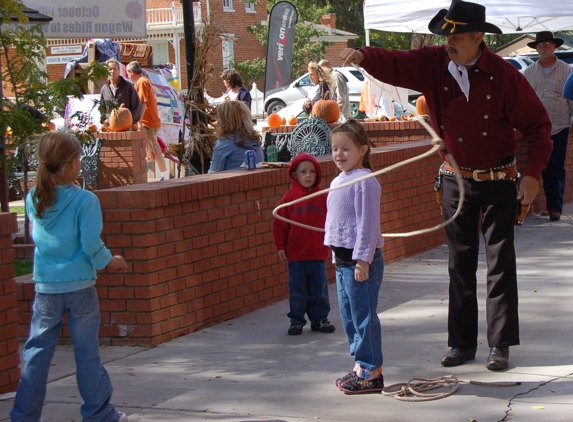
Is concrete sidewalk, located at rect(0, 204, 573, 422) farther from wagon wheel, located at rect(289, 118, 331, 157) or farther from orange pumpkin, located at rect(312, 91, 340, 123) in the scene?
orange pumpkin, located at rect(312, 91, 340, 123)

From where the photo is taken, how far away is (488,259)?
17.7 feet

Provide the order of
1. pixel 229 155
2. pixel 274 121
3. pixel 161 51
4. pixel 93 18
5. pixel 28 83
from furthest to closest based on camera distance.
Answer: pixel 161 51 → pixel 274 121 → pixel 93 18 → pixel 229 155 → pixel 28 83

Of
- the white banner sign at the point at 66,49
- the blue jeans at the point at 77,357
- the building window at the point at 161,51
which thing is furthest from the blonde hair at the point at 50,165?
the building window at the point at 161,51

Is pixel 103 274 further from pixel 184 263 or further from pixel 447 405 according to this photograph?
pixel 447 405

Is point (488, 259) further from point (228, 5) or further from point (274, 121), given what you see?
point (228, 5)

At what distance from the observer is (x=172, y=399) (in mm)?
5012

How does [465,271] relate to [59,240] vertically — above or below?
below

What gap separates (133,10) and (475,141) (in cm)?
776

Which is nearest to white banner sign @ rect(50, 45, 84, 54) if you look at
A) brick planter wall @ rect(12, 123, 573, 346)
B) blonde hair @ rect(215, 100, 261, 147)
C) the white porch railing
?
blonde hair @ rect(215, 100, 261, 147)

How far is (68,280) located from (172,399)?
1.02 meters

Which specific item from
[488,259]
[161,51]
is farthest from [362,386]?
[161,51]

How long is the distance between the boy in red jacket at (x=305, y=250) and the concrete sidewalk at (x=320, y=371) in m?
0.17

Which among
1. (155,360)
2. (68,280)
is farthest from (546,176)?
(68,280)

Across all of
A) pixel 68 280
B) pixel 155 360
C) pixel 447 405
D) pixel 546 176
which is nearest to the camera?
pixel 68 280
